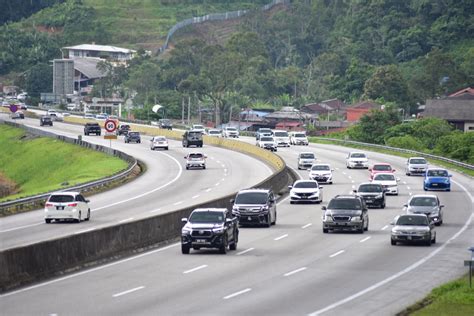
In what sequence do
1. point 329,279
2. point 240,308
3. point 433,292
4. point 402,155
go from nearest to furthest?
1. point 240,308
2. point 433,292
3. point 329,279
4. point 402,155

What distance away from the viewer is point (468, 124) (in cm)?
15312

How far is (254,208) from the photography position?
51719 mm

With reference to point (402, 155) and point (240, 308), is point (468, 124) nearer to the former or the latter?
point (402, 155)


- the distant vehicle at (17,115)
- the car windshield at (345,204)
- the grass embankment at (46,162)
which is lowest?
the grass embankment at (46,162)

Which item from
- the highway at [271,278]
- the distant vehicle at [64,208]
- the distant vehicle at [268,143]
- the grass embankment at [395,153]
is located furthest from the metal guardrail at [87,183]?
the grass embankment at [395,153]

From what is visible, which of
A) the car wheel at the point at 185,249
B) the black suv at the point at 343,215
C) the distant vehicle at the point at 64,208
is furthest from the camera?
the distant vehicle at the point at 64,208

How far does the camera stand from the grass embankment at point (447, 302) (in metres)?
29.4

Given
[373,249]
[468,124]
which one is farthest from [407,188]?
[468,124]

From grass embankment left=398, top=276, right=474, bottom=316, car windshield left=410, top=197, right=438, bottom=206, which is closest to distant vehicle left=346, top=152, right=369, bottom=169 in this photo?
car windshield left=410, top=197, right=438, bottom=206

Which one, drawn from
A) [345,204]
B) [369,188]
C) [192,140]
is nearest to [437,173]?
[369,188]

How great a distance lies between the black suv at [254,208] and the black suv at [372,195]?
10.5 meters

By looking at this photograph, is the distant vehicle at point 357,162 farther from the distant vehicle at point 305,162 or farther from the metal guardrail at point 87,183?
the metal guardrail at point 87,183

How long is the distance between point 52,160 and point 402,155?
100 feet

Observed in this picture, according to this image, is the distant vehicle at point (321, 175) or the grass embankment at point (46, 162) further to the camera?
the grass embankment at point (46, 162)
